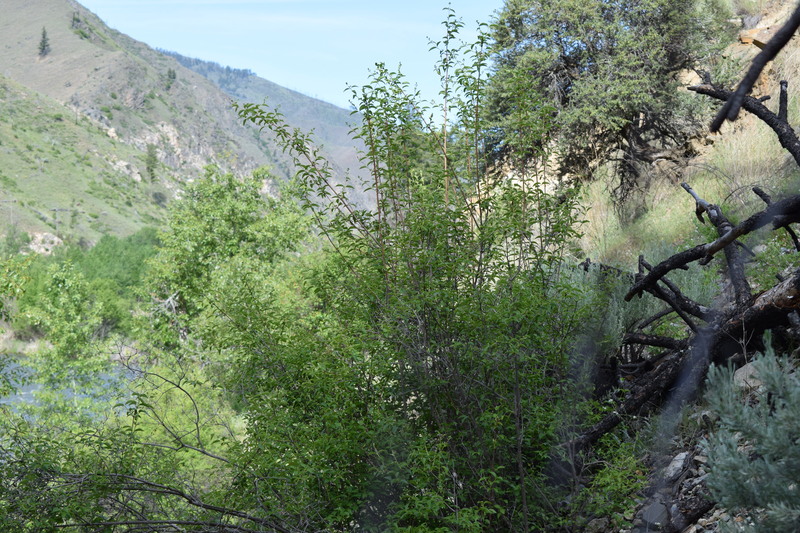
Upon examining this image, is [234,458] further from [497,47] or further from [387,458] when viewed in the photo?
[497,47]

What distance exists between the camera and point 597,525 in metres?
3.94

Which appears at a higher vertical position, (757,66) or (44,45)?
(44,45)

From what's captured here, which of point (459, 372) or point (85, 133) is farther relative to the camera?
point (85, 133)

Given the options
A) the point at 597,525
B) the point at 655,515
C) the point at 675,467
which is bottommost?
the point at 597,525

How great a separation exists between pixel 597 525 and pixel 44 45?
202m

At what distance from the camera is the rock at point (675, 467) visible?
3572 mm

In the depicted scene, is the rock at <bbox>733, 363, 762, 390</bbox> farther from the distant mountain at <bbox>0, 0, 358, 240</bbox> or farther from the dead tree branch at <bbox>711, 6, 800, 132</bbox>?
the distant mountain at <bbox>0, 0, 358, 240</bbox>

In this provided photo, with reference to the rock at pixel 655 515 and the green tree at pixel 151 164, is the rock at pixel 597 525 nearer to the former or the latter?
the rock at pixel 655 515

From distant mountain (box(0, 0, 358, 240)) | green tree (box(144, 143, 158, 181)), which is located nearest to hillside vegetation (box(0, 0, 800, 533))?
distant mountain (box(0, 0, 358, 240))

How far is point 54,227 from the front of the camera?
8788 cm

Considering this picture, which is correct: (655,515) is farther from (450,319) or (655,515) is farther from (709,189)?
(709,189)

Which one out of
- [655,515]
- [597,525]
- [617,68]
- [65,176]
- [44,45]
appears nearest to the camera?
[655,515]

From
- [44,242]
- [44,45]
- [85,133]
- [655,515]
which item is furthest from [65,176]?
[655,515]

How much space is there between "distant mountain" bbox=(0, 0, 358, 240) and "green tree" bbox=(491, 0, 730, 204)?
42.1 metres
